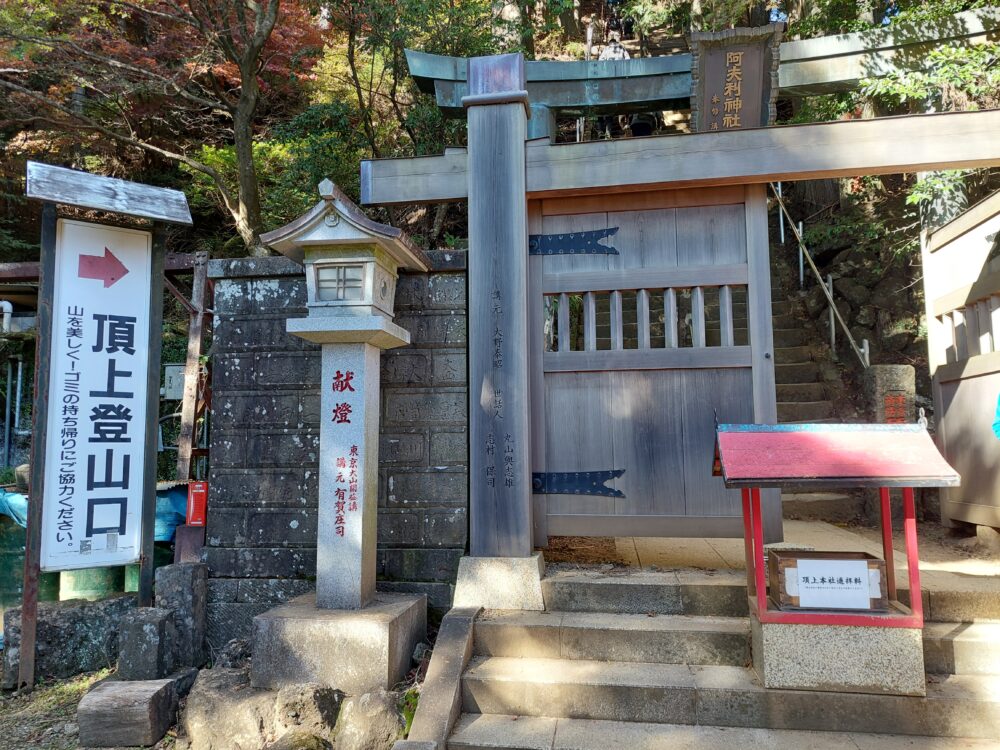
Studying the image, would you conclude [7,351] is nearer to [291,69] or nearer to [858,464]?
[291,69]

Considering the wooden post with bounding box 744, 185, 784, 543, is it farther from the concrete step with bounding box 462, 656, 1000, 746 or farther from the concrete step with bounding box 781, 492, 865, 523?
the concrete step with bounding box 781, 492, 865, 523

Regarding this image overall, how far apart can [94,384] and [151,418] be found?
53 cm

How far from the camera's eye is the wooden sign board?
20.3ft

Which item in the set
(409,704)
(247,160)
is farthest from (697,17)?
(409,704)

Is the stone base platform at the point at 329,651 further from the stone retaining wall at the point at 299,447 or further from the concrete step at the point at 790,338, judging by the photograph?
the concrete step at the point at 790,338

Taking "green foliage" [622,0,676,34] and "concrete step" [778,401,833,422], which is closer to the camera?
"concrete step" [778,401,833,422]

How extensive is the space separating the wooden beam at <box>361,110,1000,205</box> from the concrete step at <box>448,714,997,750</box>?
379 cm

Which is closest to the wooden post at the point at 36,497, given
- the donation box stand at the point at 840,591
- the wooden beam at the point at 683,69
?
the wooden beam at the point at 683,69

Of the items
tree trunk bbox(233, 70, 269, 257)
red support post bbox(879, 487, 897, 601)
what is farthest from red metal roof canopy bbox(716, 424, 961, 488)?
tree trunk bbox(233, 70, 269, 257)

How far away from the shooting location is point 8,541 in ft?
21.5

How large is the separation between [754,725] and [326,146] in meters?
10.3

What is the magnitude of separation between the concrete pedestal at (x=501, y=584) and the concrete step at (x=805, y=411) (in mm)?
5791

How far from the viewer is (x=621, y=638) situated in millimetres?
4219

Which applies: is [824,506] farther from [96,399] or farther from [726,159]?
[96,399]
